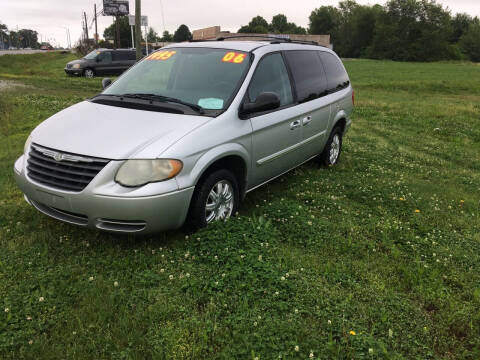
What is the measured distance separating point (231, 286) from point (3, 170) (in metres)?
4.35

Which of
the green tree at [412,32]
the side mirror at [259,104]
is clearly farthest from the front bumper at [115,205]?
the green tree at [412,32]

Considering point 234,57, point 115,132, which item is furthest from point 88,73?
point 115,132

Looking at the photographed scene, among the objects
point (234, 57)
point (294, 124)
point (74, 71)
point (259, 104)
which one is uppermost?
point (234, 57)

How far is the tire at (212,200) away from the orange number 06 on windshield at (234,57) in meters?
1.32

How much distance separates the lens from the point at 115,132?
3.73m

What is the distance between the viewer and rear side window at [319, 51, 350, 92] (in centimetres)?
639

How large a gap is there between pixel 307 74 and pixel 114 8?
5177 cm

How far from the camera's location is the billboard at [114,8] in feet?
165

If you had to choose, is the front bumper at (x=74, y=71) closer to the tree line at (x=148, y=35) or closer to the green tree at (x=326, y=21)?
the tree line at (x=148, y=35)

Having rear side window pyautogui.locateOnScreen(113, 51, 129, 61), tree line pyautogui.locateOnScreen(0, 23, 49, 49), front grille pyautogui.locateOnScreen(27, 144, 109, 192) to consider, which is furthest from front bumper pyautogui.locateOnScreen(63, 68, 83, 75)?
tree line pyautogui.locateOnScreen(0, 23, 49, 49)

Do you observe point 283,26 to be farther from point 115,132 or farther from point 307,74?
point 115,132

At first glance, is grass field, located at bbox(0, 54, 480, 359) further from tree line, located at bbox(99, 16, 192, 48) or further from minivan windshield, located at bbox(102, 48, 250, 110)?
tree line, located at bbox(99, 16, 192, 48)

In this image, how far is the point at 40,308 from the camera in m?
3.12

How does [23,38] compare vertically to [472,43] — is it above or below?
above
